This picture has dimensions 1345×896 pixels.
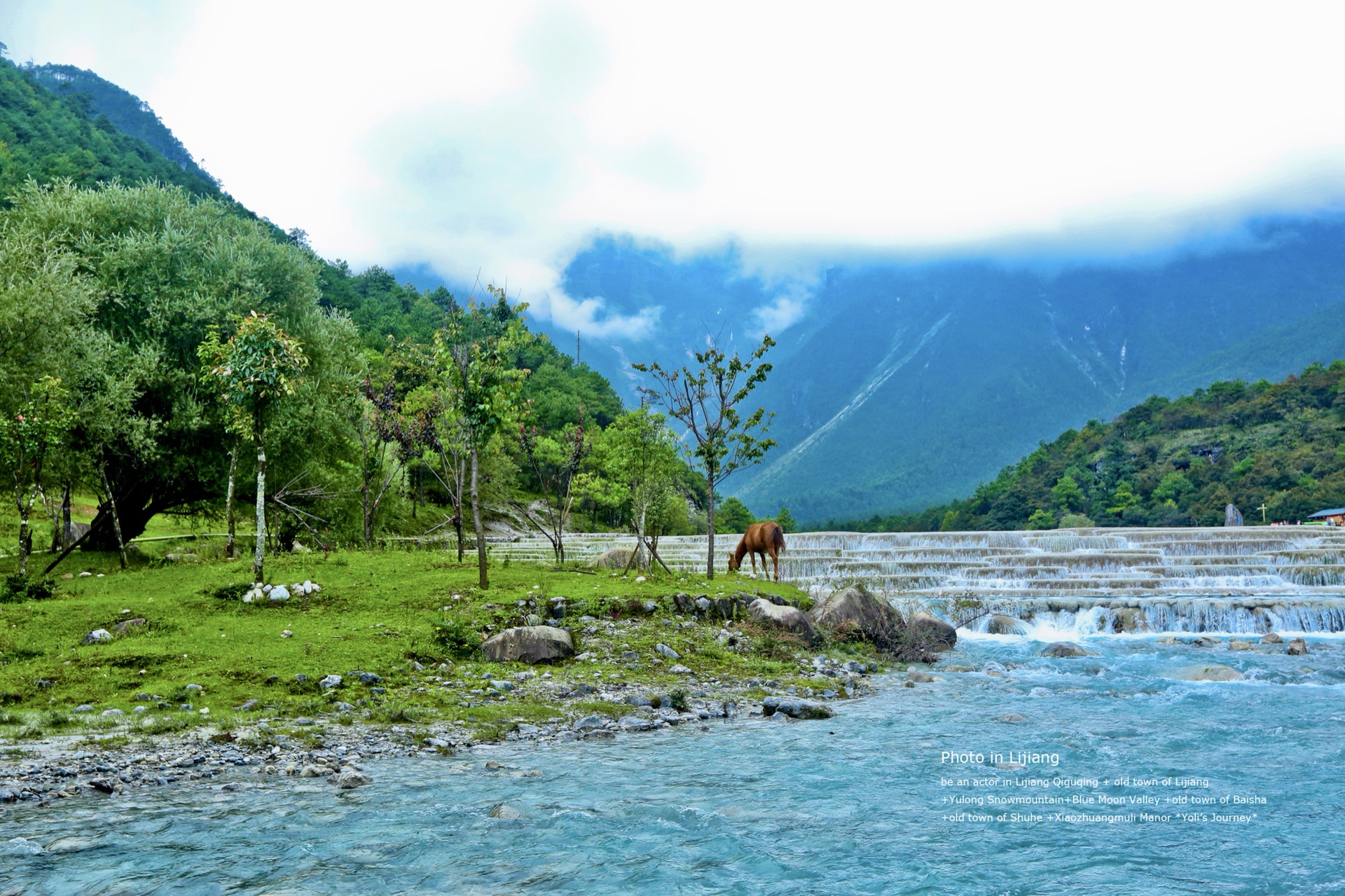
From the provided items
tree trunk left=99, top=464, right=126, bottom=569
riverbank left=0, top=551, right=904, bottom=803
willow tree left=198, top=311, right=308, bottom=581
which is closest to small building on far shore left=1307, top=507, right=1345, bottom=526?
riverbank left=0, top=551, right=904, bottom=803

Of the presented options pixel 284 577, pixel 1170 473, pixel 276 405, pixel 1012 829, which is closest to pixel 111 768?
pixel 1012 829

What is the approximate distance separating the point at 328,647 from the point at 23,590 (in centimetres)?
1025

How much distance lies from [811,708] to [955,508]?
15407cm

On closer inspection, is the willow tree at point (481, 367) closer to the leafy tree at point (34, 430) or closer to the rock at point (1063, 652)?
the leafy tree at point (34, 430)

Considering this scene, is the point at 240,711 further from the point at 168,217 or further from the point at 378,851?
the point at 168,217

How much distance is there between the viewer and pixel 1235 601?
28922mm

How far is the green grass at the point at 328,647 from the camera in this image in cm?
1357

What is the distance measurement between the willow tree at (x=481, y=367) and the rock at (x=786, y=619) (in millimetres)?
7749

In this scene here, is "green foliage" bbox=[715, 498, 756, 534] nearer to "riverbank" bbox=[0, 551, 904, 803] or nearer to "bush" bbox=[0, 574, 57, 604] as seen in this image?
"riverbank" bbox=[0, 551, 904, 803]

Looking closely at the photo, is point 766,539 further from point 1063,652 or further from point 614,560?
point 1063,652

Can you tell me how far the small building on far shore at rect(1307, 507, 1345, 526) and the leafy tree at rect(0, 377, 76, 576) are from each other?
333 feet

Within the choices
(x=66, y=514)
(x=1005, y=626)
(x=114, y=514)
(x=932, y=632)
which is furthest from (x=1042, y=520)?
(x=114, y=514)

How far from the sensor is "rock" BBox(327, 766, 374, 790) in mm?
10242

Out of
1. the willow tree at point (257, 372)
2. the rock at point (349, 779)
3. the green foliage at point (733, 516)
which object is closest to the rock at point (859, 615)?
the rock at point (349, 779)
